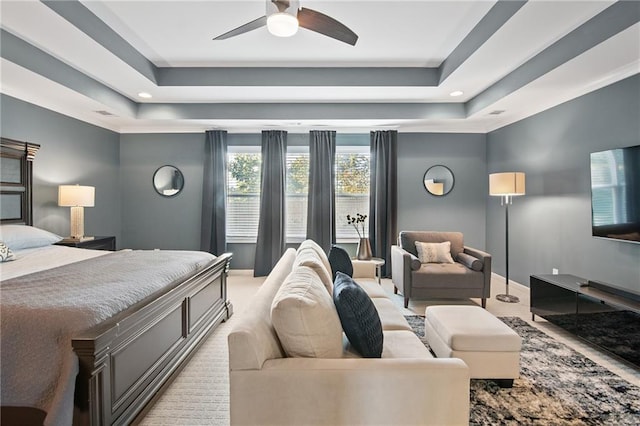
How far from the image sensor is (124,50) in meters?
3.42

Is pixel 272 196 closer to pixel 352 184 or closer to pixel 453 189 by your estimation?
pixel 352 184

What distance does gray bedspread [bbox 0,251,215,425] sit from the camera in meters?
1.47

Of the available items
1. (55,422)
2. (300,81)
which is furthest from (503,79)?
(55,422)

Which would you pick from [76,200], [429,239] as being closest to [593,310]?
[429,239]

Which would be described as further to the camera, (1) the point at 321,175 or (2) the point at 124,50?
(1) the point at 321,175

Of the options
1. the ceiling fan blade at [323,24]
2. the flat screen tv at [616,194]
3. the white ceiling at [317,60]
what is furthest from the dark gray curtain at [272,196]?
the flat screen tv at [616,194]

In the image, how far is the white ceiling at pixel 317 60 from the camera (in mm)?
2809

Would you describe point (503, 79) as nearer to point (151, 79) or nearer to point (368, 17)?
point (368, 17)

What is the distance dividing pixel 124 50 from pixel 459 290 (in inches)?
183

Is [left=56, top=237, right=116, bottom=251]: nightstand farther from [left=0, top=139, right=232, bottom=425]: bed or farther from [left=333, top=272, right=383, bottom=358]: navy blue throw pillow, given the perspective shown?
[left=333, top=272, right=383, bottom=358]: navy blue throw pillow

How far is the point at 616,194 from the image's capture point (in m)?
3.09

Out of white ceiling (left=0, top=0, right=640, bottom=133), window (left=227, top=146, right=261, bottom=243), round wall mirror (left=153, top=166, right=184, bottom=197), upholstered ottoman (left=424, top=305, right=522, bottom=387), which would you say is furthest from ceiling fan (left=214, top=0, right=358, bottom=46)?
round wall mirror (left=153, top=166, right=184, bottom=197)

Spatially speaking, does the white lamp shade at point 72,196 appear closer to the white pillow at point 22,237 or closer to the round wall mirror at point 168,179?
the white pillow at point 22,237

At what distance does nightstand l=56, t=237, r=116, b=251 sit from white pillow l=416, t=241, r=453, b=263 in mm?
4267
